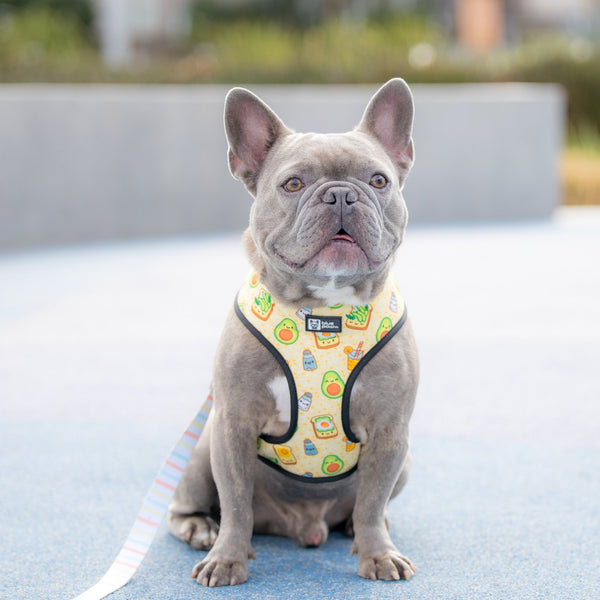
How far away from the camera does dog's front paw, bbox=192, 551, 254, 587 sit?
117 inches

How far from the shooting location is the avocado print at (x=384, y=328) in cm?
301

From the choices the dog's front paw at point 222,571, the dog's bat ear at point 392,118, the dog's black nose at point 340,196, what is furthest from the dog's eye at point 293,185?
the dog's front paw at point 222,571

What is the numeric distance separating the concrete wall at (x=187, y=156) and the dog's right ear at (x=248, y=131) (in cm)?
766

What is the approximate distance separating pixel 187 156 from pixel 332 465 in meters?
8.96

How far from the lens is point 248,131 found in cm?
312

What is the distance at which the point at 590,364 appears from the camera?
590 centimetres

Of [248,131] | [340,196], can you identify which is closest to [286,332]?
[340,196]

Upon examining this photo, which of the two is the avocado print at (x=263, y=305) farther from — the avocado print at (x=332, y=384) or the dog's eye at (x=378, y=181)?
the dog's eye at (x=378, y=181)

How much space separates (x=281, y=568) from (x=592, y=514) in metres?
1.25

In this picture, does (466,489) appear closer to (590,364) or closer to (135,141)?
(590,364)

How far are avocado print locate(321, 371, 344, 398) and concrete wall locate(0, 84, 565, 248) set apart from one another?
316 inches

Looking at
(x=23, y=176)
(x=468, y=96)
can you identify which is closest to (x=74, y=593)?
(x=23, y=176)

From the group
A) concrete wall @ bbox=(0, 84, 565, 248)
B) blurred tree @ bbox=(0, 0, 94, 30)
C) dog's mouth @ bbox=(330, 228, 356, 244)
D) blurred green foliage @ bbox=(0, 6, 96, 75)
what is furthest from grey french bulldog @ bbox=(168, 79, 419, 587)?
blurred tree @ bbox=(0, 0, 94, 30)

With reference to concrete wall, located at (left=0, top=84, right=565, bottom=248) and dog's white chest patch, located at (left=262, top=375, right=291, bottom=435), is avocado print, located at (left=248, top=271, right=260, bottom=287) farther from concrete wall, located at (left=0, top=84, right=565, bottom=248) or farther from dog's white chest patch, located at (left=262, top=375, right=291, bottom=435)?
concrete wall, located at (left=0, top=84, right=565, bottom=248)
